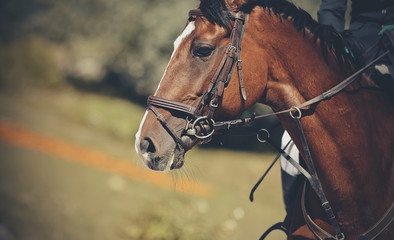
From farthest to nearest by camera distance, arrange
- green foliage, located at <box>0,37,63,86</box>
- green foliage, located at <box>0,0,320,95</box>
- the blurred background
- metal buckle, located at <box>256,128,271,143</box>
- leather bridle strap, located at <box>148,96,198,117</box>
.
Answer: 1. green foliage, located at <box>0,37,63,86</box>
2. green foliage, located at <box>0,0,320,95</box>
3. the blurred background
4. metal buckle, located at <box>256,128,271,143</box>
5. leather bridle strap, located at <box>148,96,198,117</box>

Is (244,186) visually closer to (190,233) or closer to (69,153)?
(190,233)

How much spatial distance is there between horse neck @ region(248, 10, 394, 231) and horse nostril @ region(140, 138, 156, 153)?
84cm

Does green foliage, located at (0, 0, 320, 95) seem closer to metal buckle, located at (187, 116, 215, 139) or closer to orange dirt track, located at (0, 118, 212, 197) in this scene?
orange dirt track, located at (0, 118, 212, 197)

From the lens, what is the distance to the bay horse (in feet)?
6.70

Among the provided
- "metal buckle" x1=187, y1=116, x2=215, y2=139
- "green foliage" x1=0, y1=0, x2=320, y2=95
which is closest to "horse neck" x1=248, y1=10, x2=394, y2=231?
"metal buckle" x1=187, y1=116, x2=215, y2=139

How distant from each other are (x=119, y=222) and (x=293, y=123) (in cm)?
504

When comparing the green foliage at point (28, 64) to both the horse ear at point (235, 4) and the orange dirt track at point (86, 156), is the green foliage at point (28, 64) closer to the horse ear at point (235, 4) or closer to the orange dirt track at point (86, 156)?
the orange dirt track at point (86, 156)

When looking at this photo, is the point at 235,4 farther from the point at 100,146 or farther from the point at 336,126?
the point at 100,146

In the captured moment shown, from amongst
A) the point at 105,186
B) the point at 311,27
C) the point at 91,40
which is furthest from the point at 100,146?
the point at 311,27

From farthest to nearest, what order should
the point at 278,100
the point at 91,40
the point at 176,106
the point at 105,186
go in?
the point at 91,40
the point at 105,186
the point at 278,100
the point at 176,106

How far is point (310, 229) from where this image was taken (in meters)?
2.19

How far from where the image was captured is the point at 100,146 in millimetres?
11297

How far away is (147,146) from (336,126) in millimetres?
1166

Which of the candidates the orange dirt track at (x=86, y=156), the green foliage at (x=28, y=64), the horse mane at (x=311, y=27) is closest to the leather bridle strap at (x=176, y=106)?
the horse mane at (x=311, y=27)
